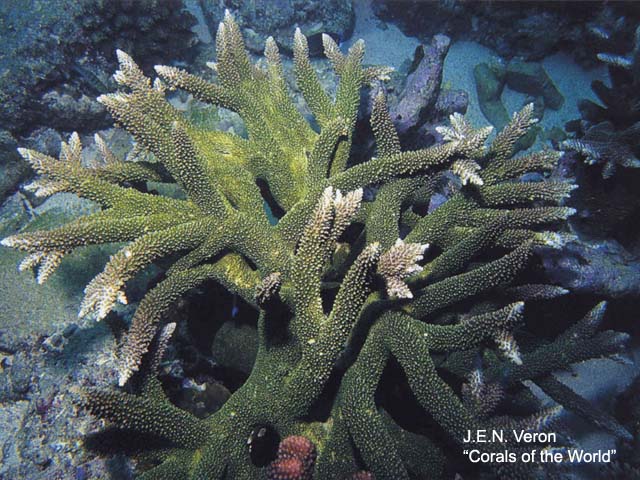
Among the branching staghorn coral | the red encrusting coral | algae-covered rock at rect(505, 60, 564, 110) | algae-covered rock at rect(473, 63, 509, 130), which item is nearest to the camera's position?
the red encrusting coral

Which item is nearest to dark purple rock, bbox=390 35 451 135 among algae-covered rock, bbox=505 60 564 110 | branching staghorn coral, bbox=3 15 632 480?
branching staghorn coral, bbox=3 15 632 480

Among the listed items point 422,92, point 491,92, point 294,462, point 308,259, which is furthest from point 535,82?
point 294,462

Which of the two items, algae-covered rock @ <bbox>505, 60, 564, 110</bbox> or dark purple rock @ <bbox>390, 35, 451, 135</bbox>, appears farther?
algae-covered rock @ <bbox>505, 60, 564, 110</bbox>

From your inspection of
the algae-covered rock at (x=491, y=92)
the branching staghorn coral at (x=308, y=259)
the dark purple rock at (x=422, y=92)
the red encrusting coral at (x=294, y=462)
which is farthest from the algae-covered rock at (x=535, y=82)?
the red encrusting coral at (x=294, y=462)

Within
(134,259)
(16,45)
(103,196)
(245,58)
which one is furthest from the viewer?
(16,45)

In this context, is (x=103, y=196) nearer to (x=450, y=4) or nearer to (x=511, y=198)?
(x=511, y=198)

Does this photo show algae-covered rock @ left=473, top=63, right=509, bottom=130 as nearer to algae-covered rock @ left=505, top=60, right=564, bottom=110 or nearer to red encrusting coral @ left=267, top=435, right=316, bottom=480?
algae-covered rock @ left=505, top=60, right=564, bottom=110

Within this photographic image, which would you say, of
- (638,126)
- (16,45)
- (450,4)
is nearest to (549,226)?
(638,126)
